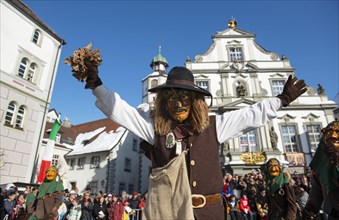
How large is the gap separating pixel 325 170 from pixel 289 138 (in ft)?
61.6

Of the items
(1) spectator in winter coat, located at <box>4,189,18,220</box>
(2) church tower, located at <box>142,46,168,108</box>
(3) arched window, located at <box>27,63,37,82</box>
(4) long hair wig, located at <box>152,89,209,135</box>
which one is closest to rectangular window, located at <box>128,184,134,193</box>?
(2) church tower, located at <box>142,46,168,108</box>

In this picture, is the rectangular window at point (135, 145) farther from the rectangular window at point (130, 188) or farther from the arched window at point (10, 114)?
the arched window at point (10, 114)

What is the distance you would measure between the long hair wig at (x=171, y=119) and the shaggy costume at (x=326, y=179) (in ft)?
5.41

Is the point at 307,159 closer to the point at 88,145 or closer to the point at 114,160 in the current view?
the point at 114,160

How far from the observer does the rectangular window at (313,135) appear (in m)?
19.0

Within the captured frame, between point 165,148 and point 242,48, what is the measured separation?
943 inches

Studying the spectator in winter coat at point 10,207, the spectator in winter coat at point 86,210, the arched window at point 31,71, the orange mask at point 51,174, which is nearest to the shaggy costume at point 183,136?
the orange mask at point 51,174

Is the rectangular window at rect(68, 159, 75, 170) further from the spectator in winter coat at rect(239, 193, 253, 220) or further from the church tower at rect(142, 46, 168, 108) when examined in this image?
the spectator in winter coat at rect(239, 193, 253, 220)

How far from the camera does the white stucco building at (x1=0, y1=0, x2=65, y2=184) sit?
44.0 ft

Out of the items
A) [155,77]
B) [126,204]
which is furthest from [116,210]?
[155,77]

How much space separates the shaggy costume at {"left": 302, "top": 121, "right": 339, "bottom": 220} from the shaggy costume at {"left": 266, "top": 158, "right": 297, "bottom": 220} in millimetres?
1217

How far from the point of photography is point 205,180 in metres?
1.86

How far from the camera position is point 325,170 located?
8.90ft

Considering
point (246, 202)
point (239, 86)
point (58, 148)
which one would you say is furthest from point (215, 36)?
point (58, 148)
